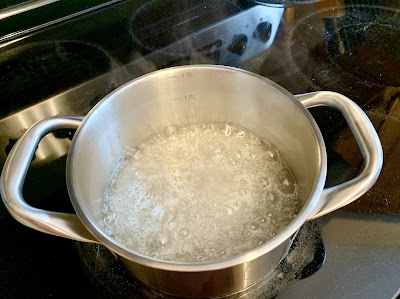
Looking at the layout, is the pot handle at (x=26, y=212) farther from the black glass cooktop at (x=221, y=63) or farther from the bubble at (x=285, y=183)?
the bubble at (x=285, y=183)

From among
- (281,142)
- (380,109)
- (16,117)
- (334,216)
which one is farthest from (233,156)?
(16,117)

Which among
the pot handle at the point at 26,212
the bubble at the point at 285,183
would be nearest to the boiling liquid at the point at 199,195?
the bubble at the point at 285,183

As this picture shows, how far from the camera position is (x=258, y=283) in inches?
25.1

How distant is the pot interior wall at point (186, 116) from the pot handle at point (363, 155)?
0.16ft

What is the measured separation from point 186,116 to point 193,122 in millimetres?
22

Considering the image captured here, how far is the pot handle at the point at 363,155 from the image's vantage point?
1.79 ft

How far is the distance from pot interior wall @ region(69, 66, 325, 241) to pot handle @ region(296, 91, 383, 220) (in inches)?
1.9

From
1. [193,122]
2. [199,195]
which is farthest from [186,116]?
[199,195]

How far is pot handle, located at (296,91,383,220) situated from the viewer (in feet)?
1.79

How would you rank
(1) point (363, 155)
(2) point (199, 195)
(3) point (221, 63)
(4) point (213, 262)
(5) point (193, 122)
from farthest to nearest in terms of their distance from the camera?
(3) point (221, 63), (5) point (193, 122), (2) point (199, 195), (1) point (363, 155), (4) point (213, 262)

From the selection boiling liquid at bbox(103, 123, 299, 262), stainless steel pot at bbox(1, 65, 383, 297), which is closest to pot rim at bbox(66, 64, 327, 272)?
stainless steel pot at bbox(1, 65, 383, 297)

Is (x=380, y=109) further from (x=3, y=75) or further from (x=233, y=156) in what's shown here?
(x=3, y=75)

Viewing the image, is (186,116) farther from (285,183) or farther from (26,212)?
(26,212)

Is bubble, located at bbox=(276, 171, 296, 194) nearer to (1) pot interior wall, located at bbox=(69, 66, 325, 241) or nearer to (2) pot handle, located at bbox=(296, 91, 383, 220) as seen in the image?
(1) pot interior wall, located at bbox=(69, 66, 325, 241)
